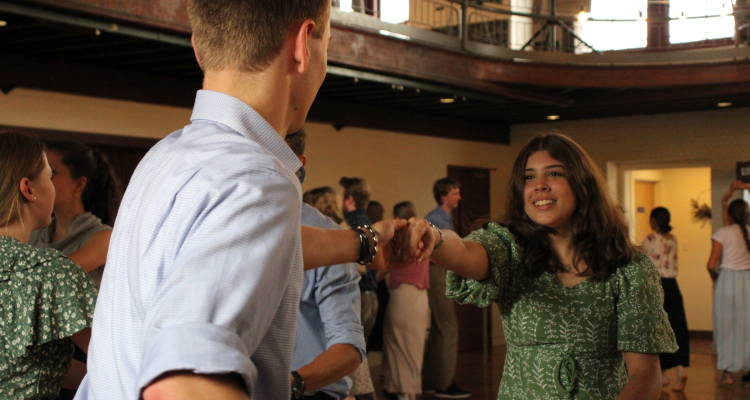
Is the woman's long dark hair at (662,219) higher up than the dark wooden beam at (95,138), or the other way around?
the dark wooden beam at (95,138)

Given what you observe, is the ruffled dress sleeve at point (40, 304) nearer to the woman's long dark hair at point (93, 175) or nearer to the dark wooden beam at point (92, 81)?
the woman's long dark hair at point (93, 175)

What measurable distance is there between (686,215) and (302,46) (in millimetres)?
12014

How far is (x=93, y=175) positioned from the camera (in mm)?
3186

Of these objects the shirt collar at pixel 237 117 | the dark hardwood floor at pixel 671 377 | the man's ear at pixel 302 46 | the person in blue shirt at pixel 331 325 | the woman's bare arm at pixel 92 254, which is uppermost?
the man's ear at pixel 302 46

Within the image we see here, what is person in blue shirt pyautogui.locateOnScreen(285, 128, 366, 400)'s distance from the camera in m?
2.03

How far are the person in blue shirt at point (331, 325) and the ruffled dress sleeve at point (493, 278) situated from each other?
31 cm

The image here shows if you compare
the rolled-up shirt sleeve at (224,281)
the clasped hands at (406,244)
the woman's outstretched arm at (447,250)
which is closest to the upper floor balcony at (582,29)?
the woman's outstretched arm at (447,250)

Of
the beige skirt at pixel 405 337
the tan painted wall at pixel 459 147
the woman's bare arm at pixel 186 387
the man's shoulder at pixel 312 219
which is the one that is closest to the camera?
the woman's bare arm at pixel 186 387

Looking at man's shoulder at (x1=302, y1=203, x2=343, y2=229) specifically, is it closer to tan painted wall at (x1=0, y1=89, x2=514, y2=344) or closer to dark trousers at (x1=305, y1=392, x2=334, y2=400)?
dark trousers at (x1=305, y1=392, x2=334, y2=400)

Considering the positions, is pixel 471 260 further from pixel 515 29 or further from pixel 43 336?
pixel 515 29

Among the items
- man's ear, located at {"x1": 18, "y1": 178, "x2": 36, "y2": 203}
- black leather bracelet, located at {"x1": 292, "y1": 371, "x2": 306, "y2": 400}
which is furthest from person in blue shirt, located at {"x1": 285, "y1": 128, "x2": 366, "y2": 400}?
man's ear, located at {"x1": 18, "y1": 178, "x2": 36, "y2": 203}

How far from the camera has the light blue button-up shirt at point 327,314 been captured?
82.0 inches

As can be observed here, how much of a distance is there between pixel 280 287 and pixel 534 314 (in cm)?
151

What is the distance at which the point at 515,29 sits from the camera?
10.6 metres
